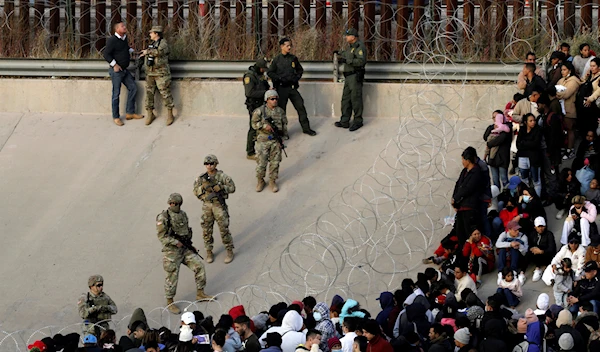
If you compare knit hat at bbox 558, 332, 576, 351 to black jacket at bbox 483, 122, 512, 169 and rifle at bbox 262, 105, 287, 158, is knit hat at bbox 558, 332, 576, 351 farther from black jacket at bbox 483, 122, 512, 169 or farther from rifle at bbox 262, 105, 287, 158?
rifle at bbox 262, 105, 287, 158

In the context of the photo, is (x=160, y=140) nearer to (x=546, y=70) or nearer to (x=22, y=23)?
(x=22, y=23)

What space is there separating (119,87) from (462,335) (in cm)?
793

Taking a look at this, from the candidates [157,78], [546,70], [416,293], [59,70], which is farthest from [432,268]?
[59,70]

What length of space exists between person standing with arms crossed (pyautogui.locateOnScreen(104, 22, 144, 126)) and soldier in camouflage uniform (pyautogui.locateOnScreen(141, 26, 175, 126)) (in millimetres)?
269

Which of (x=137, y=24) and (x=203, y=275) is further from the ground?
(x=137, y=24)

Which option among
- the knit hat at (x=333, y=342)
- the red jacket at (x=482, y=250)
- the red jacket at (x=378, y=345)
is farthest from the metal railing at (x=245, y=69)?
the red jacket at (x=378, y=345)

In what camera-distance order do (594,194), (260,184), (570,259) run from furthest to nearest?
(260,184)
(594,194)
(570,259)

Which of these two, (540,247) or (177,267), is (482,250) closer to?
(540,247)

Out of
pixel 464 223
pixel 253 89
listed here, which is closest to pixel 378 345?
pixel 464 223

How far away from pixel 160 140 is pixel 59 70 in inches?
81.0

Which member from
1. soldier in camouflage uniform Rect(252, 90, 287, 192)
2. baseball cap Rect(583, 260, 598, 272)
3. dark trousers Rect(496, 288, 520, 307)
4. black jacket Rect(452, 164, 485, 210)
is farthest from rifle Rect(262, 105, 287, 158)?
baseball cap Rect(583, 260, 598, 272)

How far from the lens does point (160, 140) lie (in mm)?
19094

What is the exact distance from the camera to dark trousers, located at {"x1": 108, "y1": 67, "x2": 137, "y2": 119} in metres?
19.4

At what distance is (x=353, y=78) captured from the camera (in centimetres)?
1877
